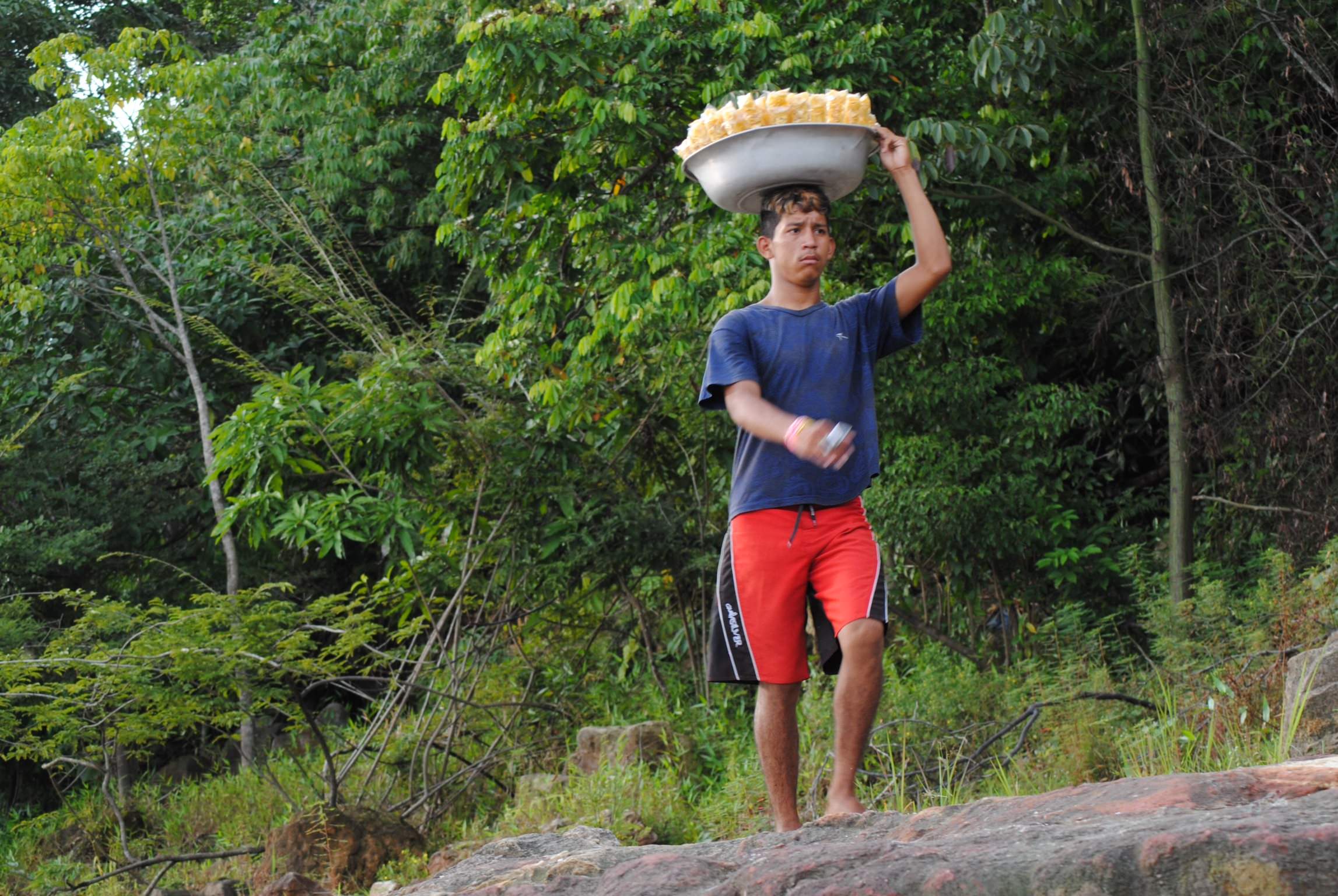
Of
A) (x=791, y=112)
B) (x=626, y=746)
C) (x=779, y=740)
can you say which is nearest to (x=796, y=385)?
(x=791, y=112)

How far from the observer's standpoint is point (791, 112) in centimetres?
343

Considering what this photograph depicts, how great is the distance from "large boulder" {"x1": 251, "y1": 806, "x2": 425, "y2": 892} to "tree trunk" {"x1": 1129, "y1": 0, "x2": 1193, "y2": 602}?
4.00 m

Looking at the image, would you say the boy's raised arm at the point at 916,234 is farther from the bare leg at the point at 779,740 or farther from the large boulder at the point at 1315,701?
the large boulder at the point at 1315,701

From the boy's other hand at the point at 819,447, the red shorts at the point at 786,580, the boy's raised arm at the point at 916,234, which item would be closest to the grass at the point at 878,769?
the red shorts at the point at 786,580

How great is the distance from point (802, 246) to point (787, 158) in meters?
0.23

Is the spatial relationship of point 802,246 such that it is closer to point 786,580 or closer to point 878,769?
point 786,580

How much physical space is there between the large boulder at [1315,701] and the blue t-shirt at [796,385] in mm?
1562

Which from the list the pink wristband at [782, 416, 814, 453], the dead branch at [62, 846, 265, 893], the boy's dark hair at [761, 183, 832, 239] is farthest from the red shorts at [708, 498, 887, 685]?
the dead branch at [62, 846, 265, 893]

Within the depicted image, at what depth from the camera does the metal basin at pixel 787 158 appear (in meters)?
3.43

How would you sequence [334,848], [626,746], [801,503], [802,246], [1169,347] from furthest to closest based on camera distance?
[1169,347] < [626,746] < [334,848] < [802,246] < [801,503]

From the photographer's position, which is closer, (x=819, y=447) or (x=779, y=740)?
(x=819, y=447)

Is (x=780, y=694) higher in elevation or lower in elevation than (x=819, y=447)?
lower

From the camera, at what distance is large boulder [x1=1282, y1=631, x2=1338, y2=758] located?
12.8 ft

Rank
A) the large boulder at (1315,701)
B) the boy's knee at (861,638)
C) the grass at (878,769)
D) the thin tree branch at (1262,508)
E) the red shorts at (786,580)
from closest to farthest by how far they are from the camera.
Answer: the boy's knee at (861,638)
the red shorts at (786,580)
the large boulder at (1315,701)
the grass at (878,769)
the thin tree branch at (1262,508)
